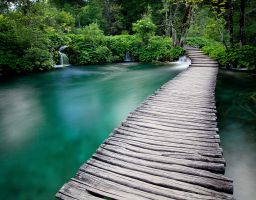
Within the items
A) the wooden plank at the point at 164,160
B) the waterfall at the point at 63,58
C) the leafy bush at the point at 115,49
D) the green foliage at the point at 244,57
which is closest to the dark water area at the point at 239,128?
the wooden plank at the point at 164,160

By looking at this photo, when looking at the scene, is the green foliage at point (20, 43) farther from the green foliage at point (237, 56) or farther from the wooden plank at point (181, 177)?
the wooden plank at point (181, 177)

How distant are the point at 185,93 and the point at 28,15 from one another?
15457 mm

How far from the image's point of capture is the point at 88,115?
10297 mm

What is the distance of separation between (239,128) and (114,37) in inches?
815

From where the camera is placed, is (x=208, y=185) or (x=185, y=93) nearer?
(x=208, y=185)

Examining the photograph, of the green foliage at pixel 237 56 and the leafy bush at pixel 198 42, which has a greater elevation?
the leafy bush at pixel 198 42

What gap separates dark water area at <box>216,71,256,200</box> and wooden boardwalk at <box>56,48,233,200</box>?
1.07 meters

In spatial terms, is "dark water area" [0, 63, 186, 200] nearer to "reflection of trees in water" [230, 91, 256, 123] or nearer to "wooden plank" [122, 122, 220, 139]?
"wooden plank" [122, 122, 220, 139]

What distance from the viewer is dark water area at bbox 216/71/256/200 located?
560cm

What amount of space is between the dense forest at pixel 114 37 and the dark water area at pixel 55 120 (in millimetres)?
2804

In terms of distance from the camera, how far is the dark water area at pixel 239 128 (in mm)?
5598

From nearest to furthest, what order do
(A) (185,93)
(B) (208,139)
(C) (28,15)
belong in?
(B) (208,139), (A) (185,93), (C) (28,15)

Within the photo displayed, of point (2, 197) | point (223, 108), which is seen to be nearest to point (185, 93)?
point (223, 108)

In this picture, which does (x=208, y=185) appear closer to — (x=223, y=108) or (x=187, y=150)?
(x=187, y=150)
